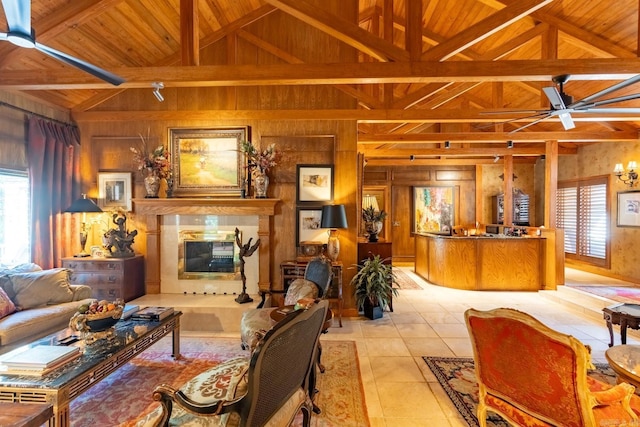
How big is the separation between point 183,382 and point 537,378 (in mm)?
2767

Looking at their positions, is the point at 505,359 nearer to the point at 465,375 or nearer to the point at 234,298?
the point at 465,375

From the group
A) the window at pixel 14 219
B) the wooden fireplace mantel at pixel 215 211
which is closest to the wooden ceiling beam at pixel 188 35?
the wooden fireplace mantel at pixel 215 211

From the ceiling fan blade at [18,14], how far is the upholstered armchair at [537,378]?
3.37 m

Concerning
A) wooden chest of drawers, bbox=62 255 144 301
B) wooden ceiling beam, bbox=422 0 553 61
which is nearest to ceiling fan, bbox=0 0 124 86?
wooden chest of drawers, bbox=62 255 144 301

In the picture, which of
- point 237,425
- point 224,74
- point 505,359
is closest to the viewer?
point 237,425

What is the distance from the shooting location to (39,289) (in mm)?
3443

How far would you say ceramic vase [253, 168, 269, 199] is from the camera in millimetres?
4547

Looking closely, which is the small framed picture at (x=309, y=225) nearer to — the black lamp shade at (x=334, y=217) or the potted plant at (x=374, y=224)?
the black lamp shade at (x=334, y=217)

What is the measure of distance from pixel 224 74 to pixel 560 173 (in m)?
9.47

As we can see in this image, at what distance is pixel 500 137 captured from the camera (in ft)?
22.2

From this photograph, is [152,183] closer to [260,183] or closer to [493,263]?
[260,183]

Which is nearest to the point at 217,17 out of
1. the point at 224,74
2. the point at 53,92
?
the point at 224,74

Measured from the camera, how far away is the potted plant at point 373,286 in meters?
4.54

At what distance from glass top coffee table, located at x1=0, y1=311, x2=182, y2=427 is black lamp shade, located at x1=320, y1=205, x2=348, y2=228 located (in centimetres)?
236
